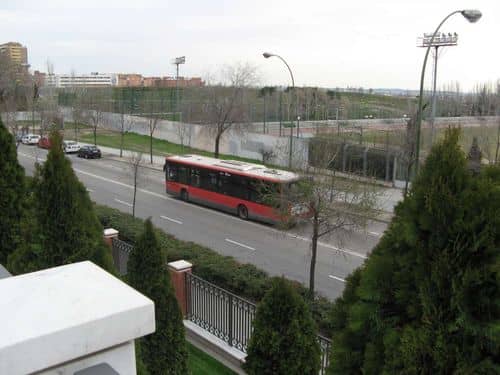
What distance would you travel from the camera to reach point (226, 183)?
894 inches

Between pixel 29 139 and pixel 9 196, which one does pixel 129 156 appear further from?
pixel 9 196

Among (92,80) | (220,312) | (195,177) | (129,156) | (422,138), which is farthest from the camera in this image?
(92,80)

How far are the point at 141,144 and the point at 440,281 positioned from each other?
1927 inches

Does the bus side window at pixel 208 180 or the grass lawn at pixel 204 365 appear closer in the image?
the grass lawn at pixel 204 365

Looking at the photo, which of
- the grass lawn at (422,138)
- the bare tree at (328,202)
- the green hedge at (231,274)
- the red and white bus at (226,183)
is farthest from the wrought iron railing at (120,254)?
the grass lawn at (422,138)

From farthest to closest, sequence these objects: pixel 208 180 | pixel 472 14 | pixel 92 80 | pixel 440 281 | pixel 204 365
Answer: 1. pixel 92 80
2. pixel 208 180
3. pixel 472 14
4. pixel 204 365
5. pixel 440 281

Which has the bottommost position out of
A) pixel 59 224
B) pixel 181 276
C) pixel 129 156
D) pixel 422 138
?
pixel 181 276

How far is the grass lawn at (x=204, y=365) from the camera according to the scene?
8273 mm

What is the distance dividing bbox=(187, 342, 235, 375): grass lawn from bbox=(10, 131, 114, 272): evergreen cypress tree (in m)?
3.15

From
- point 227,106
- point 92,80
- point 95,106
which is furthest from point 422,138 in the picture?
point 92,80

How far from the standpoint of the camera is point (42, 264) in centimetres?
600

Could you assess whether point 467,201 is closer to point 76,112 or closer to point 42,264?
point 42,264

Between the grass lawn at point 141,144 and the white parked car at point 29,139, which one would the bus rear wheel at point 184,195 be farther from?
the white parked car at point 29,139

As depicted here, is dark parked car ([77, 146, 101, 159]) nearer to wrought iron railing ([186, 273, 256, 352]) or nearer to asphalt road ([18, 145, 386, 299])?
asphalt road ([18, 145, 386, 299])
